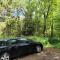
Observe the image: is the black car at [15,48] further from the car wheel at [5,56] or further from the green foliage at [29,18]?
the green foliage at [29,18]

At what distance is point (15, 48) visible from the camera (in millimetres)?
11555

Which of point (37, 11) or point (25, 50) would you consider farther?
point (37, 11)

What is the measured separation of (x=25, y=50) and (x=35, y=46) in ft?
3.98

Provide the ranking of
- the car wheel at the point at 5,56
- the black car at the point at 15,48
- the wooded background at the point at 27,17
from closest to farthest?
the car wheel at the point at 5,56
the black car at the point at 15,48
the wooded background at the point at 27,17

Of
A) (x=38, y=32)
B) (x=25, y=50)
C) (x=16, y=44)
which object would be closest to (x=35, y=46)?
(x=25, y=50)

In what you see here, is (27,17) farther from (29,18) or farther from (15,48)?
(15,48)

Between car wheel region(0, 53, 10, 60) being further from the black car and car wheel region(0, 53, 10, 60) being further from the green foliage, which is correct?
the green foliage

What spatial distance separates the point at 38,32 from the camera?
24484 mm

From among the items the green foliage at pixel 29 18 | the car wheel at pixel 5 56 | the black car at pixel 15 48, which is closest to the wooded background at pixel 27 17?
the green foliage at pixel 29 18

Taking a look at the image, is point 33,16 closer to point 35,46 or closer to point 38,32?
point 38,32

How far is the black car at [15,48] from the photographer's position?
1083 centimetres

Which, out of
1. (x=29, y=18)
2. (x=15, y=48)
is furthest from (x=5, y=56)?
(x=29, y=18)

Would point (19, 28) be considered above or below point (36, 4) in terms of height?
below

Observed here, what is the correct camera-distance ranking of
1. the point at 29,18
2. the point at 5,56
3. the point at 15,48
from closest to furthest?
1. the point at 5,56
2. the point at 15,48
3. the point at 29,18
